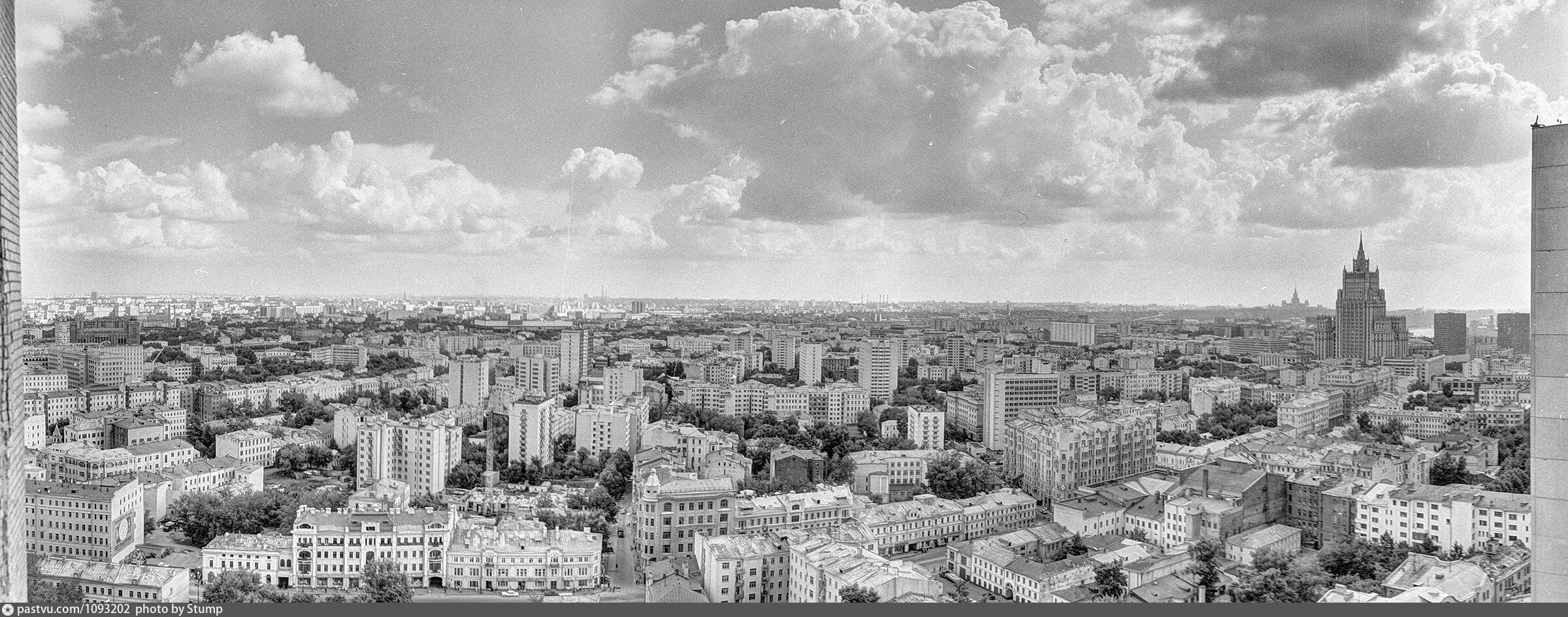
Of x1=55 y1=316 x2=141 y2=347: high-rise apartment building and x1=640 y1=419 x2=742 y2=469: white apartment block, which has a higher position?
x1=55 y1=316 x2=141 y2=347: high-rise apartment building

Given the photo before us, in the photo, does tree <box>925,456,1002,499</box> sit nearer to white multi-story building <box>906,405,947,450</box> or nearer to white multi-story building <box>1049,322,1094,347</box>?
white multi-story building <box>906,405,947,450</box>

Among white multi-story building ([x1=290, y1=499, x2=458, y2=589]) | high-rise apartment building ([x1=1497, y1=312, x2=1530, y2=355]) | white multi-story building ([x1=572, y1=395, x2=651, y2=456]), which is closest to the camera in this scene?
white multi-story building ([x1=290, y1=499, x2=458, y2=589])

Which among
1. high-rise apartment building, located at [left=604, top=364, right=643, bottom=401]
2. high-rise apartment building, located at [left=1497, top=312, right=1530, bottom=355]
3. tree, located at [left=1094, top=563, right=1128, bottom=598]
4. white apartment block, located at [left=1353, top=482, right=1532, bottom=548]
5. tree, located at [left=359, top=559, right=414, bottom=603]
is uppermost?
high-rise apartment building, located at [left=1497, top=312, right=1530, bottom=355]

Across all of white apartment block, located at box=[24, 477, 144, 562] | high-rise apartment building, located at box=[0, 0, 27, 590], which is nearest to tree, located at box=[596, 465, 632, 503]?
white apartment block, located at box=[24, 477, 144, 562]

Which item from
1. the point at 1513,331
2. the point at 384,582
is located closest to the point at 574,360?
the point at 384,582
